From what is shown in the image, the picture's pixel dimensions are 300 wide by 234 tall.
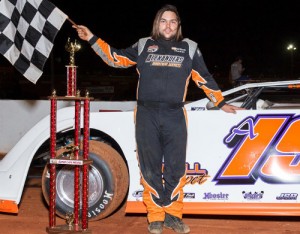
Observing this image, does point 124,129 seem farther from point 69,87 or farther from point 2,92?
point 2,92

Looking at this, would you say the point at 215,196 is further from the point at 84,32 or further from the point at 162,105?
the point at 84,32

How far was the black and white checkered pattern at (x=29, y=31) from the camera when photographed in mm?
4625

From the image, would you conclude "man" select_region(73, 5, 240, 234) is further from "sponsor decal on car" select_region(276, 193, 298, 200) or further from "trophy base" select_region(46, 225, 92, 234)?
"sponsor decal on car" select_region(276, 193, 298, 200)

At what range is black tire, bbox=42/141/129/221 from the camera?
4988 millimetres

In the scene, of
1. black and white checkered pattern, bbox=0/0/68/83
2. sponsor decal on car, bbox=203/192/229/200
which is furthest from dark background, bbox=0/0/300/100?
sponsor decal on car, bbox=203/192/229/200

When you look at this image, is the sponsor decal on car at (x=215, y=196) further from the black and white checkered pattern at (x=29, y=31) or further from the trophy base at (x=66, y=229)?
the black and white checkered pattern at (x=29, y=31)

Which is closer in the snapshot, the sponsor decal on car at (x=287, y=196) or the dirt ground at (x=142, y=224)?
the sponsor decal on car at (x=287, y=196)

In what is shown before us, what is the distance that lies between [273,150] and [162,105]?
1.07 meters

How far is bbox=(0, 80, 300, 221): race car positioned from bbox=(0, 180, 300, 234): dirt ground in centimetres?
17

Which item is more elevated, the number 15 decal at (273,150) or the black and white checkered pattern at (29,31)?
the black and white checkered pattern at (29,31)

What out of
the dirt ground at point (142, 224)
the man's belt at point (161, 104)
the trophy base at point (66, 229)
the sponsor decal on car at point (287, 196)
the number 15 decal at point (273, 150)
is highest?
the man's belt at point (161, 104)

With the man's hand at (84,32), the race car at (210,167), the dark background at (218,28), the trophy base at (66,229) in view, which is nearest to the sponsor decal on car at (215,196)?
the race car at (210,167)

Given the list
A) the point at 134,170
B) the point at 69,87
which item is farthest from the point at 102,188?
the point at 69,87

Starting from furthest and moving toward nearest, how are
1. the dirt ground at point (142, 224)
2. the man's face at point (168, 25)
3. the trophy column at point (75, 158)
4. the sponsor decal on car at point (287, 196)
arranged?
the dirt ground at point (142, 224), the sponsor decal on car at point (287, 196), the man's face at point (168, 25), the trophy column at point (75, 158)
